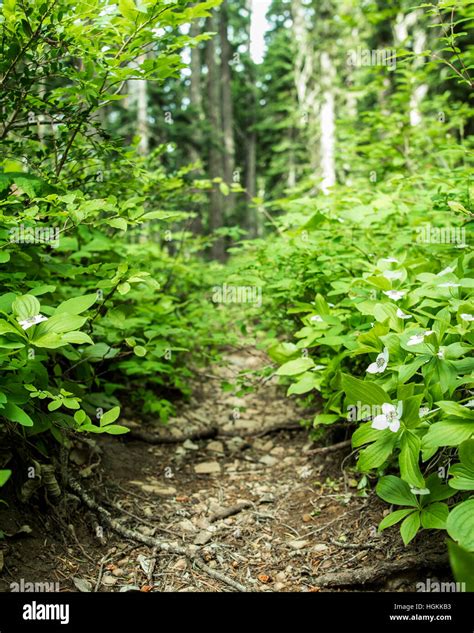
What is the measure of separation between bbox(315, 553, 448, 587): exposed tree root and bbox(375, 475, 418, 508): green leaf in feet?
0.74

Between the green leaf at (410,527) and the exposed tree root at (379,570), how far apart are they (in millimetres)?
218

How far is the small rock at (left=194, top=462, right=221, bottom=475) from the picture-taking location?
2932 millimetres

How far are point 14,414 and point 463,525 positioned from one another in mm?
1414

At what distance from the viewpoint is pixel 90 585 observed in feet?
5.97

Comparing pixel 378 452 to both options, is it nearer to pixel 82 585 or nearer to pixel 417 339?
pixel 417 339

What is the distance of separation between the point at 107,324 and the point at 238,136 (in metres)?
21.3

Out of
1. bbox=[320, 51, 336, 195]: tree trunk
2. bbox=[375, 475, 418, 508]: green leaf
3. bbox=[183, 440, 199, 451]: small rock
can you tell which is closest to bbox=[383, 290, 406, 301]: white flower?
bbox=[375, 475, 418, 508]: green leaf

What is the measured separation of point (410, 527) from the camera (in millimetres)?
1571

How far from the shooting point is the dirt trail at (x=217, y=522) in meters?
1.87

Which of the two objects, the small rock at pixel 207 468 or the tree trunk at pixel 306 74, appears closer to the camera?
the small rock at pixel 207 468

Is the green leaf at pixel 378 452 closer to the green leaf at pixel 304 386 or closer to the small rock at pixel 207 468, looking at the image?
the green leaf at pixel 304 386

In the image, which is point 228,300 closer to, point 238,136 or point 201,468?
point 201,468

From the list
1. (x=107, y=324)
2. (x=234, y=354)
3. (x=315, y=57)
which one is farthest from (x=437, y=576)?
(x=315, y=57)

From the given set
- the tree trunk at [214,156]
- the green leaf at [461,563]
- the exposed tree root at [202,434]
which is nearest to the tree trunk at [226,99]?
the tree trunk at [214,156]
